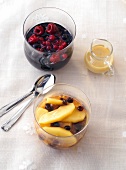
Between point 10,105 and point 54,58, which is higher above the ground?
point 54,58

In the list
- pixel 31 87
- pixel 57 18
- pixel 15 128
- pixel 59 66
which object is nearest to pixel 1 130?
pixel 15 128

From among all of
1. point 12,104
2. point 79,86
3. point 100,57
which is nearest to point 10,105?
point 12,104

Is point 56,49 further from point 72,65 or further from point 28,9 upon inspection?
point 28,9

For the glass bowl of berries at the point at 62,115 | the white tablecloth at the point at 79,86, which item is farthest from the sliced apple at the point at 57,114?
the white tablecloth at the point at 79,86

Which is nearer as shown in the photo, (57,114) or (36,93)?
(57,114)

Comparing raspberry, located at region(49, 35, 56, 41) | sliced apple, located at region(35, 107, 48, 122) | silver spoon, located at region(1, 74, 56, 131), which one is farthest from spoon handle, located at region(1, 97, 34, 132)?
raspberry, located at region(49, 35, 56, 41)

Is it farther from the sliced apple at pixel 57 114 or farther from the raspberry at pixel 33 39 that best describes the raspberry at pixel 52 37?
the sliced apple at pixel 57 114

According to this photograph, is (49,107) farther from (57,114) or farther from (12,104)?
(12,104)
